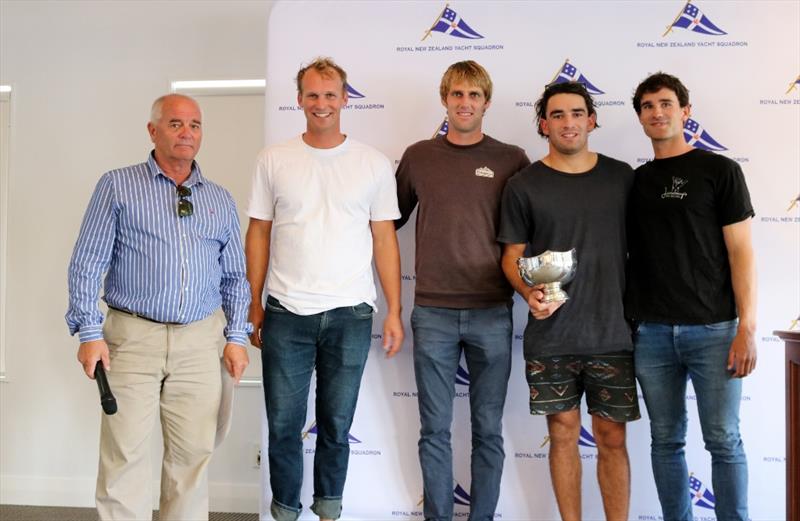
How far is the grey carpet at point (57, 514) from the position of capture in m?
3.20

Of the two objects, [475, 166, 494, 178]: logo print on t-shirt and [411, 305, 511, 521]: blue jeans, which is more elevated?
[475, 166, 494, 178]: logo print on t-shirt

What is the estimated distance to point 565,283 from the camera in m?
2.39

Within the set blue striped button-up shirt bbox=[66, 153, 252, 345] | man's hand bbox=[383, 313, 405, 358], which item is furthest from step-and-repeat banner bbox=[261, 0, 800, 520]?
blue striped button-up shirt bbox=[66, 153, 252, 345]

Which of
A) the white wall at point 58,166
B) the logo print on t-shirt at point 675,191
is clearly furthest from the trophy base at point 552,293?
the white wall at point 58,166

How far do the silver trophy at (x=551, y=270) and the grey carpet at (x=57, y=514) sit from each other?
73.7 inches

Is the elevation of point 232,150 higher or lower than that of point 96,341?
higher

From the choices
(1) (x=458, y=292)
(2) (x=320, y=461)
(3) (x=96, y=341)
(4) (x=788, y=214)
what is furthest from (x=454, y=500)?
(4) (x=788, y=214)

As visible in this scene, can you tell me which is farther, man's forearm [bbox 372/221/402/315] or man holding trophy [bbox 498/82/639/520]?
man's forearm [bbox 372/221/402/315]

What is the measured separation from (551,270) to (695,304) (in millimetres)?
516

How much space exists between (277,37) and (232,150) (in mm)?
650

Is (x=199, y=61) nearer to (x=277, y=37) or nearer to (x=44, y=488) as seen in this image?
(x=277, y=37)

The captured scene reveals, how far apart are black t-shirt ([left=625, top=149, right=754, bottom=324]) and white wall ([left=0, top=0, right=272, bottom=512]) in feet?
7.00

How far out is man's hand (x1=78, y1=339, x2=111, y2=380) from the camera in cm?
204

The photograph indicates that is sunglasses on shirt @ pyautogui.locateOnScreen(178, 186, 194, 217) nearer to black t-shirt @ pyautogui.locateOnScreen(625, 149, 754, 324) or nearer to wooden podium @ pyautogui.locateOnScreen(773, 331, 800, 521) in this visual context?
black t-shirt @ pyautogui.locateOnScreen(625, 149, 754, 324)
